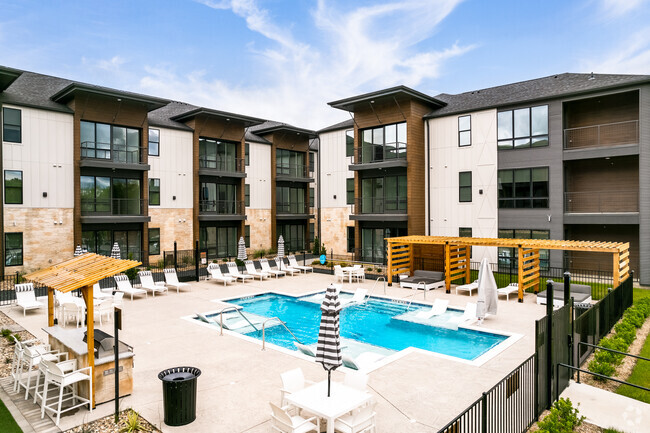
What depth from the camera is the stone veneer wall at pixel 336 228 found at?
3234 cm

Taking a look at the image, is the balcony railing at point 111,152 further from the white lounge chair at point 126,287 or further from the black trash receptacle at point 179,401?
the black trash receptacle at point 179,401

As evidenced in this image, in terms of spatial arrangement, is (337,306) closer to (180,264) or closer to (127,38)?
(180,264)

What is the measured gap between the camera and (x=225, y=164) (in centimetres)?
3241

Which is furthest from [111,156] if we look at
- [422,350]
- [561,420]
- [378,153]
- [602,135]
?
[602,135]

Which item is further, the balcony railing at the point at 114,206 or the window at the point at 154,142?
the window at the point at 154,142

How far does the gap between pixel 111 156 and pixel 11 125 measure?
530 centimetres

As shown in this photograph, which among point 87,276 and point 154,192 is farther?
point 154,192

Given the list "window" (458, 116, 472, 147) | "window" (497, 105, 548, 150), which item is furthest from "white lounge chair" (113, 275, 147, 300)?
"window" (497, 105, 548, 150)

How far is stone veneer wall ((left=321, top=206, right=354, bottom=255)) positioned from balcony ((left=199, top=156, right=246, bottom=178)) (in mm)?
7489

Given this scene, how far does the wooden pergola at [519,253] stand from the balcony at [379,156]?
630cm

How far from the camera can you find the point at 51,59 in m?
44.8

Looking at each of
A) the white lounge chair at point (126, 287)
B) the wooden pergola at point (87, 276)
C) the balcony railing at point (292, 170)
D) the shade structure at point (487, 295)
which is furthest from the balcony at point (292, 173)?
the wooden pergola at point (87, 276)

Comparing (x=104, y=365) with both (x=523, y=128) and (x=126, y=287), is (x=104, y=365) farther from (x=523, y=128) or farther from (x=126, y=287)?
(x=523, y=128)

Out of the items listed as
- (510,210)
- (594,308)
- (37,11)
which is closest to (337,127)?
(510,210)
